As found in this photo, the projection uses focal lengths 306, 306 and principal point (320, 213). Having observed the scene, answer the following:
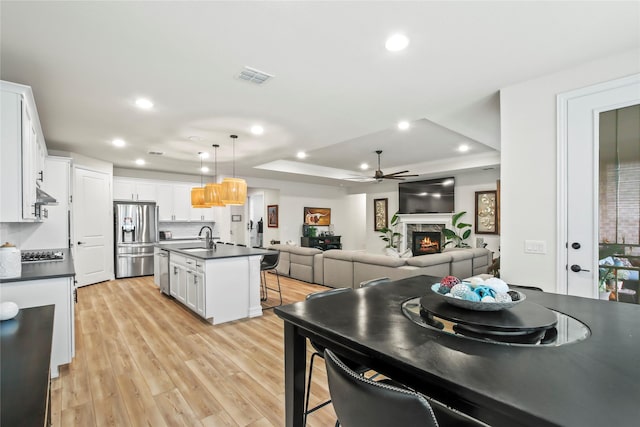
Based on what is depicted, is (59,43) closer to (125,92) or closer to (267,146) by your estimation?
(125,92)

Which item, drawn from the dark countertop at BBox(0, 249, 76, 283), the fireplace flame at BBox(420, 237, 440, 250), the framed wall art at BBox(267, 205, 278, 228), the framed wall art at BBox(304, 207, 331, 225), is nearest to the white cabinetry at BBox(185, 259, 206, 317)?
the dark countertop at BBox(0, 249, 76, 283)

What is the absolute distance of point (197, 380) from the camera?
2461 mm

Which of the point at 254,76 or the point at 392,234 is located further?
the point at 392,234

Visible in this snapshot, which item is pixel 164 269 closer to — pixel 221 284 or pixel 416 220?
pixel 221 284

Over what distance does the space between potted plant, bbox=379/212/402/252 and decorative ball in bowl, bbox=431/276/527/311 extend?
768 centimetres

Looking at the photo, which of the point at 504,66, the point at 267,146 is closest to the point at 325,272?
the point at 267,146

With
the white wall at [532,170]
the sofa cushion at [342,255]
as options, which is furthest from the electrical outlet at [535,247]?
the sofa cushion at [342,255]

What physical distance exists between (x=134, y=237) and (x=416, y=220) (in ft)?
22.9

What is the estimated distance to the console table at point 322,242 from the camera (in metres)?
9.31

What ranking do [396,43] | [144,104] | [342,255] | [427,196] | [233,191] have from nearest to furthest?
[396,43] < [144,104] < [233,191] < [342,255] < [427,196]

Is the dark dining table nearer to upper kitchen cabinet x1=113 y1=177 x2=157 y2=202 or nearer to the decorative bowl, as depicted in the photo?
the decorative bowl

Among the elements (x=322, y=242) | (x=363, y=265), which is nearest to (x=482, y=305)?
(x=363, y=265)

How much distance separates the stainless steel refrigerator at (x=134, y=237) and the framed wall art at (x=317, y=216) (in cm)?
425

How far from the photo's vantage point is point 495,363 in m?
0.88
